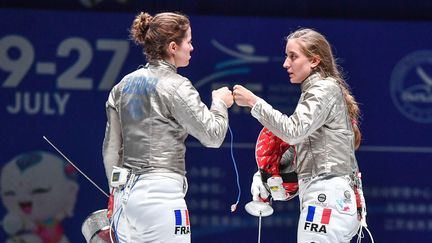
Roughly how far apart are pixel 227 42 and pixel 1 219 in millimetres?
Result: 1614

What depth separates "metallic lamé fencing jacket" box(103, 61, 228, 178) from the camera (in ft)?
11.8

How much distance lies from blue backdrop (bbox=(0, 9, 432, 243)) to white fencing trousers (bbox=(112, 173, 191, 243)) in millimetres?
2144

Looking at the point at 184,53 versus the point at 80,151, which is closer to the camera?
the point at 184,53

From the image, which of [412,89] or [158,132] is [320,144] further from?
[412,89]

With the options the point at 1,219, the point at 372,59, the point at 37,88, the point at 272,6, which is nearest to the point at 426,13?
the point at 372,59

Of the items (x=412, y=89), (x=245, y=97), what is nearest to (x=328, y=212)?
(x=245, y=97)

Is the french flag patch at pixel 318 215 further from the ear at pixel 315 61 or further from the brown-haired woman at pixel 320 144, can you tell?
the ear at pixel 315 61

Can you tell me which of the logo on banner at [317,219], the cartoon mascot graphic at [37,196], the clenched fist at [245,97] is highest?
the clenched fist at [245,97]

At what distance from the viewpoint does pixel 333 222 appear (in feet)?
12.3

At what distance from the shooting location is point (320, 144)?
12.5 feet

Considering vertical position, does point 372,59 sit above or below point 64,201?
above

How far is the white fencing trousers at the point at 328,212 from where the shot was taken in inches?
148

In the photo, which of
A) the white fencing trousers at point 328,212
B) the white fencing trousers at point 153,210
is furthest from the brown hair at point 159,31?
the white fencing trousers at point 328,212

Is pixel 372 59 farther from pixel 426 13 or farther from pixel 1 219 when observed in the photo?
pixel 1 219
